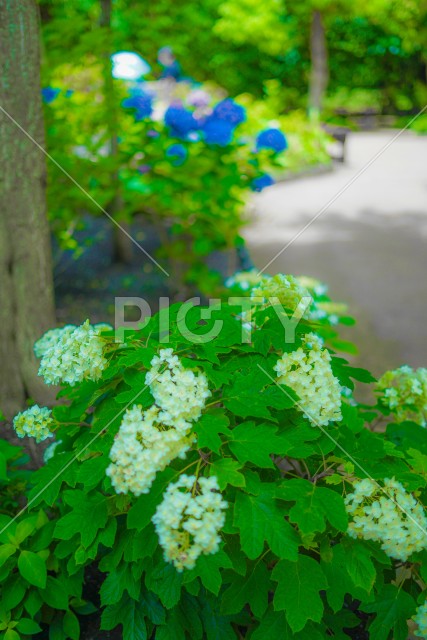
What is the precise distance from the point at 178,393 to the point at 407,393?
138 centimetres

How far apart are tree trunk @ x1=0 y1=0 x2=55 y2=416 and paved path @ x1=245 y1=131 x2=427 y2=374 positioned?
9.88 feet

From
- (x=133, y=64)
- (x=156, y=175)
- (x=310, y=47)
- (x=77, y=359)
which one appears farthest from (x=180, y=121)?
(x=310, y=47)

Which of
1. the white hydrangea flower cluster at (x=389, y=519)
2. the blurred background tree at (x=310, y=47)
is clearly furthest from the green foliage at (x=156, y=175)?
the blurred background tree at (x=310, y=47)

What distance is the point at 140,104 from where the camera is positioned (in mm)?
5695

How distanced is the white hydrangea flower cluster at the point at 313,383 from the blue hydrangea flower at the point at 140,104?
4.04 m

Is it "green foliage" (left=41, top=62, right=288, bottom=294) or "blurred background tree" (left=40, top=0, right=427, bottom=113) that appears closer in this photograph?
"green foliage" (left=41, top=62, right=288, bottom=294)

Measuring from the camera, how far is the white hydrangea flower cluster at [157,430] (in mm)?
1884

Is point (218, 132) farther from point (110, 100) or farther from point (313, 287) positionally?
point (313, 287)

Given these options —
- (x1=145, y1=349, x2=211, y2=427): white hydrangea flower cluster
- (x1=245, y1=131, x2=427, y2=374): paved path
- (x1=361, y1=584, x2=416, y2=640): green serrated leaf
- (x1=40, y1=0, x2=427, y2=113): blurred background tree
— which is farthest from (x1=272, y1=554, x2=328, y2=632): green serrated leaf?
(x1=40, y1=0, x2=427, y2=113): blurred background tree

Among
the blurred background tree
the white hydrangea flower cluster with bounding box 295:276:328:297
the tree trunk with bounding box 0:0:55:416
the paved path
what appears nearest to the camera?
the tree trunk with bounding box 0:0:55:416

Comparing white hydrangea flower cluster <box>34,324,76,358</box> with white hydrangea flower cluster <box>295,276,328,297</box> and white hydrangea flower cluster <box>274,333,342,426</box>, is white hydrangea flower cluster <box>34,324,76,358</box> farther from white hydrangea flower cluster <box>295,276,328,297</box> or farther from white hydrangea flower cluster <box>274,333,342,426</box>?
white hydrangea flower cluster <box>295,276,328,297</box>

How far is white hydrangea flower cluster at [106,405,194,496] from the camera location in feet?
6.16

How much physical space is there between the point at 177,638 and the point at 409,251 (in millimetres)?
7596

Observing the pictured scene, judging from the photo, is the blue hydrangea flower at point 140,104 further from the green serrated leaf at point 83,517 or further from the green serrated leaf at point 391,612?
the green serrated leaf at point 391,612
